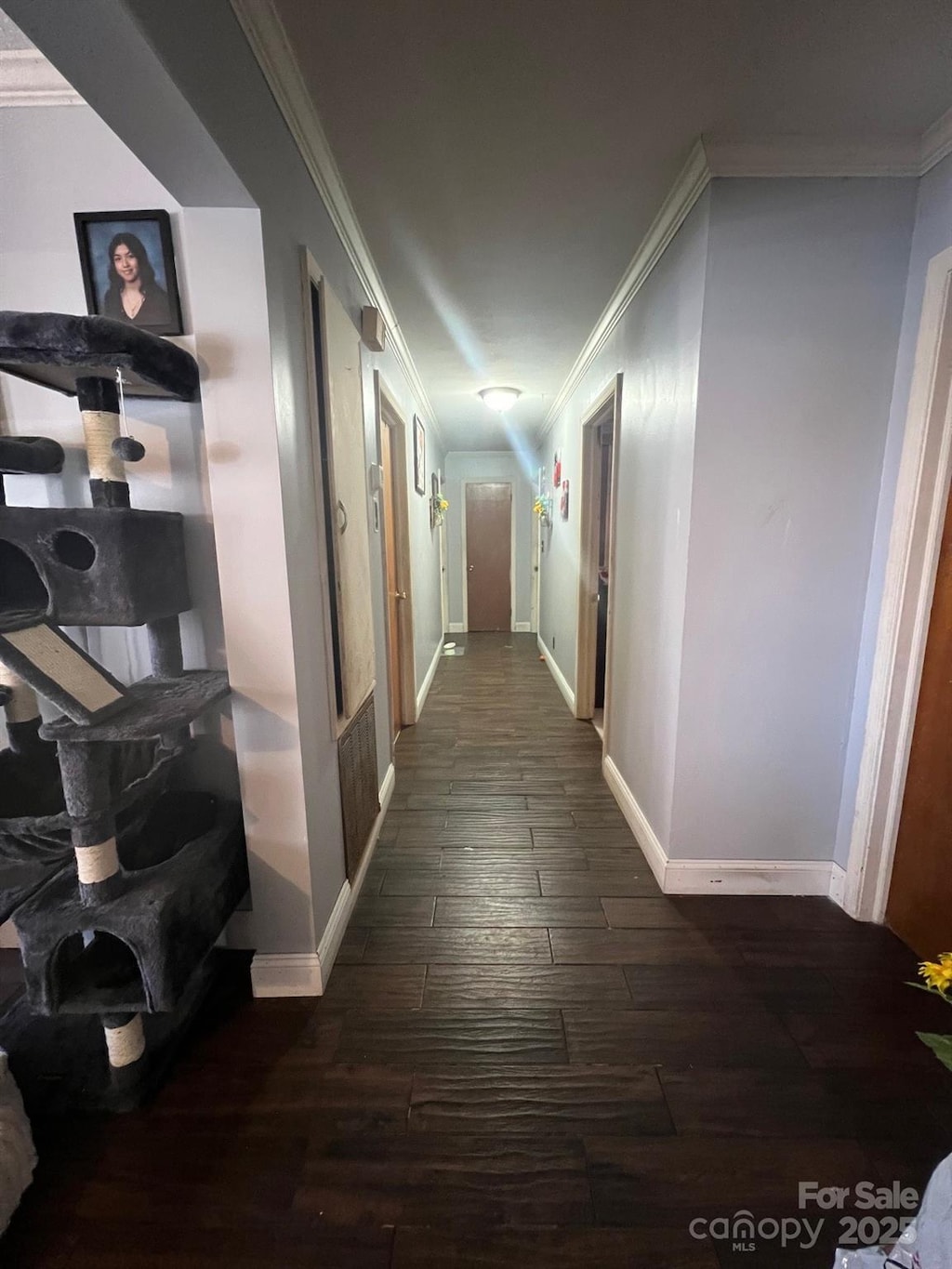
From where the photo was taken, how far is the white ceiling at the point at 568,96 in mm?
1115

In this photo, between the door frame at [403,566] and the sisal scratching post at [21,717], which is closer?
the sisal scratching post at [21,717]

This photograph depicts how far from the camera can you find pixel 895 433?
64.2 inches

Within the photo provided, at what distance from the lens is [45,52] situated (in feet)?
2.69

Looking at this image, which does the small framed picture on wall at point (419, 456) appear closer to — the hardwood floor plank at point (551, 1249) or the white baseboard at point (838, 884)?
the white baseboard at point (838, 884)

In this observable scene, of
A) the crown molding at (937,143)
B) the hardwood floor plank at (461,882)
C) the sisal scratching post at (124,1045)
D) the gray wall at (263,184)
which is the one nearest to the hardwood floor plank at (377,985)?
the gray wall at (263,184)

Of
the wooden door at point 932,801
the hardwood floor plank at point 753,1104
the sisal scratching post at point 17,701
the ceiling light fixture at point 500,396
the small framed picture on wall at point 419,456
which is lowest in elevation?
the hardwood floor plank at point 753,1104

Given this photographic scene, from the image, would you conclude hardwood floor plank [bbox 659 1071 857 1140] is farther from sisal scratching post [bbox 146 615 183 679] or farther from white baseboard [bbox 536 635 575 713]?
white baseboard [bbox 536 635 575 713]

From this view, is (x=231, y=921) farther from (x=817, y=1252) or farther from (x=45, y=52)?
(x=45, y=52)

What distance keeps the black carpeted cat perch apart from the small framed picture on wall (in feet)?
A: 8.49

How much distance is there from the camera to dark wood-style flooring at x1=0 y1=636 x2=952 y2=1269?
1.02 m

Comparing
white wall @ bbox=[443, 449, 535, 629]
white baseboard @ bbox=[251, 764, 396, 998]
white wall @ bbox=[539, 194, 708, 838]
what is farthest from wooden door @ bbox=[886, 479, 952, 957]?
white wall @ bbox=[443, 449, 535, 629]

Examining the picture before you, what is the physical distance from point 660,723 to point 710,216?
1.63m

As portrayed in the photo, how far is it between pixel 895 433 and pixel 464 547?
575 cm

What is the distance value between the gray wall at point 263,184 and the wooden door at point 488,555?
5124 millimetres
